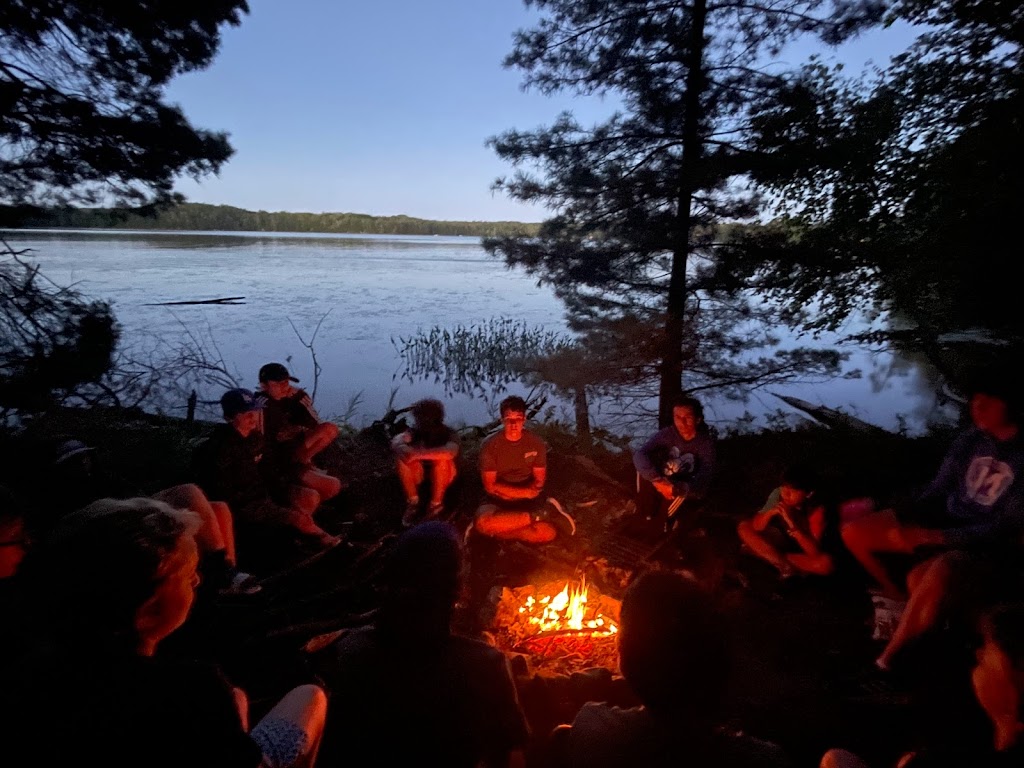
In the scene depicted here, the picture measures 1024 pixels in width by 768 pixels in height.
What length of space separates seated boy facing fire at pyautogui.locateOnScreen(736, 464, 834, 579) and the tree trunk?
2.53 metres

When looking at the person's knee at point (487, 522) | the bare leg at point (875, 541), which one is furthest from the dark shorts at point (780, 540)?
the person's knee at point (487, 522)

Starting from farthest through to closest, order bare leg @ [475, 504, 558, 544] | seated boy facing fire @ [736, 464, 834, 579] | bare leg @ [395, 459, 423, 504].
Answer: bare leg @ [395, 459, 423, 504] → bare leg @ [475, 504, 558, 544] → seated boy facing fire @ [736, 464, 834, 579]

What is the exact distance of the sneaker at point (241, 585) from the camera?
Answer: 11.5 feet

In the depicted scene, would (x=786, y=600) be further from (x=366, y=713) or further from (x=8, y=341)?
(x=8, y=341)

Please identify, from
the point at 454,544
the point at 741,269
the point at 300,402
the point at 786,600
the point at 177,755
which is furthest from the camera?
the point at 741,269

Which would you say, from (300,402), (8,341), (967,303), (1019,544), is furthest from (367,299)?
(1019,544)

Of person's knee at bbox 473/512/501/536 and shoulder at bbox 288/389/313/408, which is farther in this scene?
shoulder at bbox 288/389/313/408

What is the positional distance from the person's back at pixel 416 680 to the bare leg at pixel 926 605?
2.47m

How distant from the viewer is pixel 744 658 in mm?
3197

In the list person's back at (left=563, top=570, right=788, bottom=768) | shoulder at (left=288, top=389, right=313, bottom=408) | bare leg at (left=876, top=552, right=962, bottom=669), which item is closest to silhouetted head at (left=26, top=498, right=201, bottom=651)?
person's back at (left=563, top=570, right=788, bottom=768)

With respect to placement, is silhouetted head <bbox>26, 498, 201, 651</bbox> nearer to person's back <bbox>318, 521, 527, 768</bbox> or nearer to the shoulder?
person's back <bbox>318, 521, 527, 768</bbox>

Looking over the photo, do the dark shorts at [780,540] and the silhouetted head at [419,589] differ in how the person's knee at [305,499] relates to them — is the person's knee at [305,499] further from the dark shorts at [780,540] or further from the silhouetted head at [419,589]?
the dark shorts at [780,540]

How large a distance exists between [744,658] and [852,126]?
15.9 feet

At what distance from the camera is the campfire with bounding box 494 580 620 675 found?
3.03 meters
